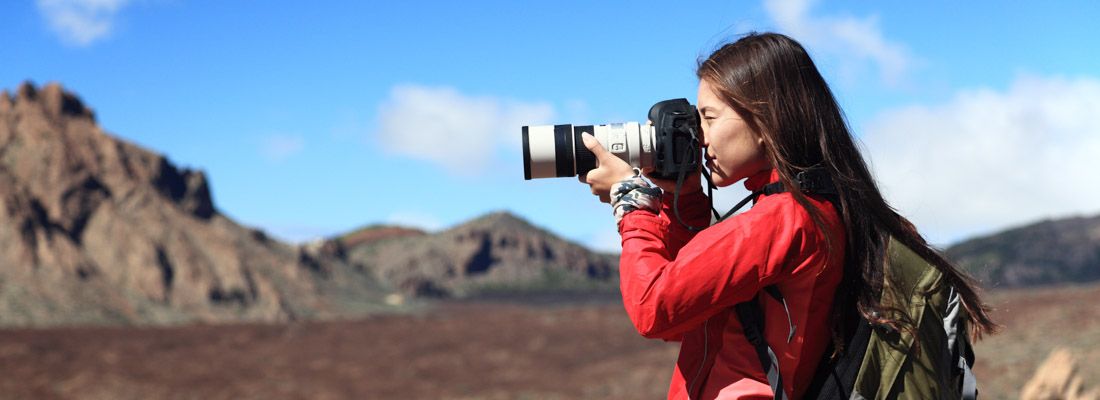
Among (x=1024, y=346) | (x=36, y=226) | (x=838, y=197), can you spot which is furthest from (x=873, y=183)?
(x=36, y=226)

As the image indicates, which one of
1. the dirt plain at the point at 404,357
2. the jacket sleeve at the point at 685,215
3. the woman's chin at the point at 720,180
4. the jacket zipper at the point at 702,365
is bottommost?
the dirt plain at the point at 404,357

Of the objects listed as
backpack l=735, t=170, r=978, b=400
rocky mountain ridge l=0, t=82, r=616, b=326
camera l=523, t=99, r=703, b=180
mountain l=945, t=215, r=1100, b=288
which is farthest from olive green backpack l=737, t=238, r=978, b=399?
mountain l=945, t=215, r=1100, b=288

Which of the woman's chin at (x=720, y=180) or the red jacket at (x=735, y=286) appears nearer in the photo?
the red jacket at (x=735, y=286)

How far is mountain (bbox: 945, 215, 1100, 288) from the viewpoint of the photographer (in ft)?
280

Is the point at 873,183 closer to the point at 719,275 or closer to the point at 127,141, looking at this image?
the point at 719,275

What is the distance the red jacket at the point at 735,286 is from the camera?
2152 mm

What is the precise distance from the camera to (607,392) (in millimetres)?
26734

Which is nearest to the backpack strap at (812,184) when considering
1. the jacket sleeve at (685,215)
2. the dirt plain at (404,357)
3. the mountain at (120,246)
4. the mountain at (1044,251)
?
the jacket sleeve at (685,215)

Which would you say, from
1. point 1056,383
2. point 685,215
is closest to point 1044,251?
point 1056,383

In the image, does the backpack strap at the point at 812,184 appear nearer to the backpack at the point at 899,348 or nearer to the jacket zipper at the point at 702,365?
the backpack at the point at 899,348

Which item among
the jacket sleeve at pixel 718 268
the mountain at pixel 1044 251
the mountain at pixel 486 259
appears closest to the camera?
the jacket sleeve at pixel 718 268

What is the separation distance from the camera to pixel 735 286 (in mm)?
2160

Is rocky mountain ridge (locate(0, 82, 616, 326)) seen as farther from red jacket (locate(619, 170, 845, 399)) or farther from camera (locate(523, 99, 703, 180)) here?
red jacket (locate(619, 170, 845, 399))

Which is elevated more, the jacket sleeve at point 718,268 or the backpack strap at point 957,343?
the jacket sleeve at point 718,268
